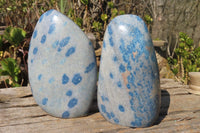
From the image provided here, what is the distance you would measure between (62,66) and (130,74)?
1.14 feet

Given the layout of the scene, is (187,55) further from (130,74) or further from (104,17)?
(130,74)

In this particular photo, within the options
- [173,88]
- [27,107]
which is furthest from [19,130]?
[173,88]

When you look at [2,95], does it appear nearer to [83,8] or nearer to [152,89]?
[152,89]

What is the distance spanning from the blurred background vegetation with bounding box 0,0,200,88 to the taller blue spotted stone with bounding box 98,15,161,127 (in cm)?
116

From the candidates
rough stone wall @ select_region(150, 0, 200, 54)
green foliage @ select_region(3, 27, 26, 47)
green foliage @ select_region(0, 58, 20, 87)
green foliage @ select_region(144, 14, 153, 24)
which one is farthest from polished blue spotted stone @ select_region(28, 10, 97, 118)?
rough stone wall @ select_region(150, 0, 200, 54)

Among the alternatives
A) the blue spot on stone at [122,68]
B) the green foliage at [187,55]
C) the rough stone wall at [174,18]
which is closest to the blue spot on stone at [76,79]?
the blue spot on stone at [122,68]

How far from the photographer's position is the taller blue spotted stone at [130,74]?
0.96 meters

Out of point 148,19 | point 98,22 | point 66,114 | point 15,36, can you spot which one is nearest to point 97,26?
point 98,22

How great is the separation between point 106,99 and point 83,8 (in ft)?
5.80

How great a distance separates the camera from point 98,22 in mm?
2561

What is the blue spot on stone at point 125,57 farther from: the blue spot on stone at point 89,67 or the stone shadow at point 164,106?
the stone shadow at point 164,106

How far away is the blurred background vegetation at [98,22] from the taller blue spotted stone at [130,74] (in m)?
1.16

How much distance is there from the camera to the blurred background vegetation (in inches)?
81.5

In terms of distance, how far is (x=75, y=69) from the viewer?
106cm
